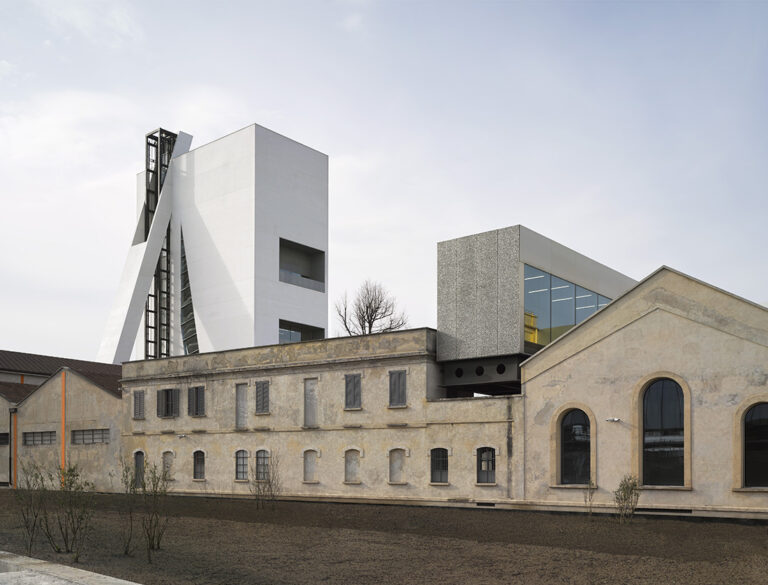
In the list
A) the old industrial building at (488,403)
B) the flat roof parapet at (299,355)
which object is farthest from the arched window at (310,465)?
the flat roof parapet at (299,355)

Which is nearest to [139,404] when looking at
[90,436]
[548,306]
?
[90,436]

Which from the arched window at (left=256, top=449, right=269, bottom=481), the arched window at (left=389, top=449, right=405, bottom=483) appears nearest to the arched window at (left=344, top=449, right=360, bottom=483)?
the arched window at (left=389, top=449, right=405, bottom=483)

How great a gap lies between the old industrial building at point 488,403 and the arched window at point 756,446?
45 millimetres

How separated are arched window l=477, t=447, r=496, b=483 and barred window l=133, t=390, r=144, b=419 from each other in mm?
20327

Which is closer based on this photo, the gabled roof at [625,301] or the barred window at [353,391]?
the gabled roof at [625,301]

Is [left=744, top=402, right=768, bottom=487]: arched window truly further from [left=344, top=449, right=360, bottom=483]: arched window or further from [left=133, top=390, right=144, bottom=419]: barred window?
[left=133, top=390, right=144, bottom=419]: barred window

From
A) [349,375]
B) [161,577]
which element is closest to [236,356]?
[349,375]

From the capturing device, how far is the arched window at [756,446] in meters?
25.1

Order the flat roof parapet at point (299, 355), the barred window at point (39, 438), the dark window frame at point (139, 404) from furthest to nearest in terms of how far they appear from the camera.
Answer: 1. the barred window at point (39, 438)
2. the dark window frame at point (139, 404)
3. the flat roof parapet at point (299, 355)

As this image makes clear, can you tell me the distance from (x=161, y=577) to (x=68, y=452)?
1364 inches

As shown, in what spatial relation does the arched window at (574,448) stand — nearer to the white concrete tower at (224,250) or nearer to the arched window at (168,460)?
the arched window at (168,460)

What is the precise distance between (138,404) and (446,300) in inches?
760

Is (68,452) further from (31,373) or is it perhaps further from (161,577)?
(161,577)

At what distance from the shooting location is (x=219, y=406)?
39438 millimetres
